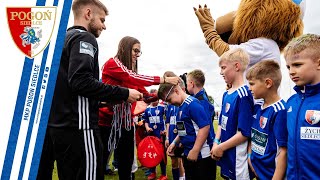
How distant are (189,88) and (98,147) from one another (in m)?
2.65

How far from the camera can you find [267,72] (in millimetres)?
2416

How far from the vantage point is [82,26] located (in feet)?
8.04

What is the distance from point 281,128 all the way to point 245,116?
42cm

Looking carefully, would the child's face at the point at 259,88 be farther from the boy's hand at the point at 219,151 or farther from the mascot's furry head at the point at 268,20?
the boy's hand at the point at 219,151

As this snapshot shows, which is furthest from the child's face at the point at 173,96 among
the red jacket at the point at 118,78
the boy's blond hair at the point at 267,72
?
the boy's blond hair at the point at 267,72

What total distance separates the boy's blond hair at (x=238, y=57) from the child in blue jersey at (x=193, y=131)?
99cm

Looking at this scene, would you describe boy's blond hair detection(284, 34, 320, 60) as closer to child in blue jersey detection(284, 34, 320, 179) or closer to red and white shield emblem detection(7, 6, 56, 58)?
child in blue jersey detection(284, 34, 320, 179)

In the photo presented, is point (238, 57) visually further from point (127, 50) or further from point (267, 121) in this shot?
point (127, 50)

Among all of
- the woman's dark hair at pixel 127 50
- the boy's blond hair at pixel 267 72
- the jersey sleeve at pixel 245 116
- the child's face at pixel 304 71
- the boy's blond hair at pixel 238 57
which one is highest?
the woman's dark hair at pixel 127 50

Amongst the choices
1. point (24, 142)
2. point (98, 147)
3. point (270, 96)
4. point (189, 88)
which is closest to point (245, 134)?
point (270, 96)

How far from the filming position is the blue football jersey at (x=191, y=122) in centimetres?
355

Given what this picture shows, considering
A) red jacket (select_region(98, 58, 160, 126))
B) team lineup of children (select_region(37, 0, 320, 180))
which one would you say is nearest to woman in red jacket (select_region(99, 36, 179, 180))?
red jacket (select_region(98, 58, 160, 126))

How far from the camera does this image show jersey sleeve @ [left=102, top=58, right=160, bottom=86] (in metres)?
3.36

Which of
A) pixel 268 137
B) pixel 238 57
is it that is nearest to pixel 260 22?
pixel 238 57
